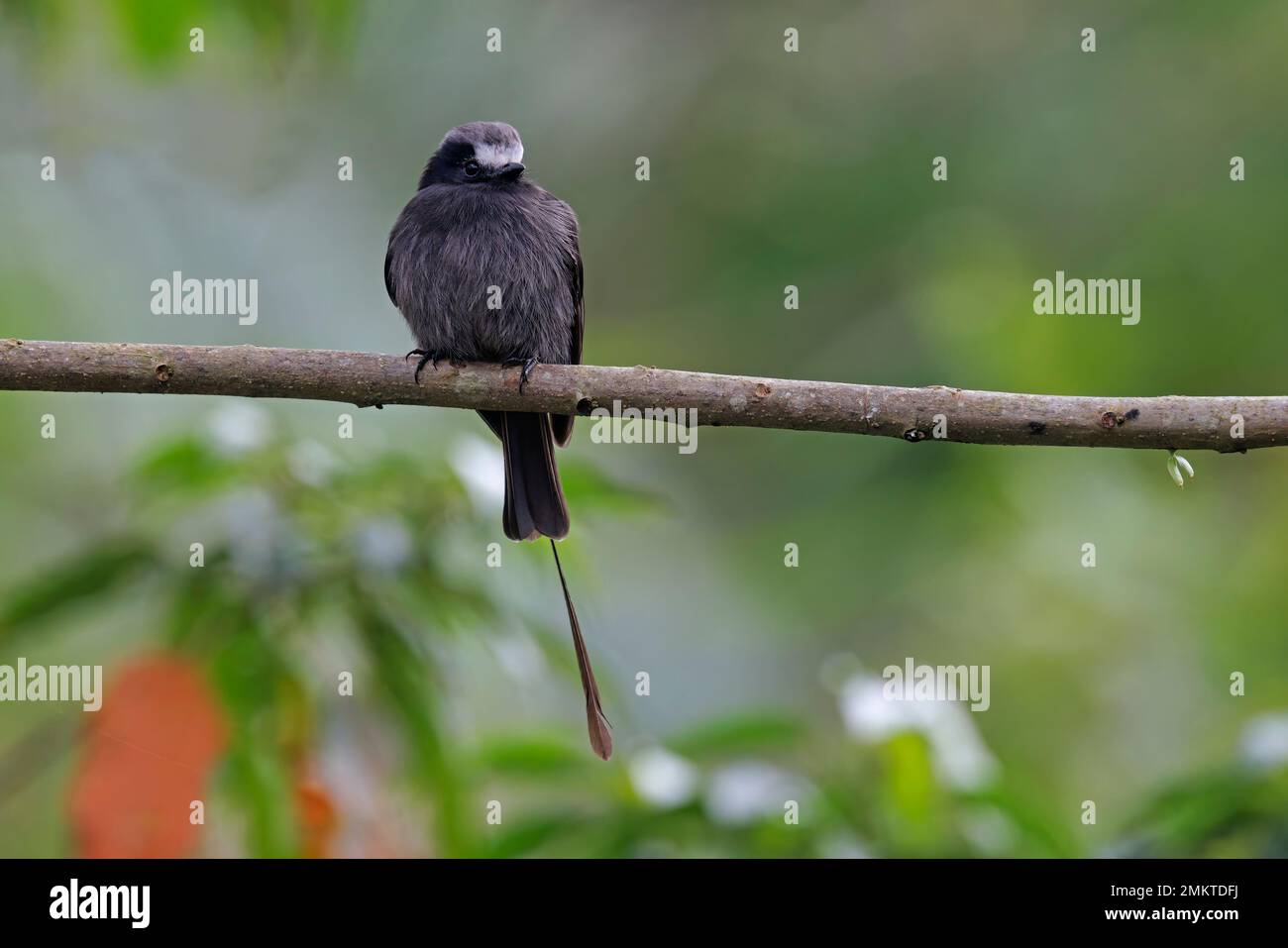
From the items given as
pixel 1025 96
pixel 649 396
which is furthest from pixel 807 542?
pixel 649 396

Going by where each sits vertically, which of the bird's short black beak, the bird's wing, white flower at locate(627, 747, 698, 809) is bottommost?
white flower at locate(627, 747, 698, 809)

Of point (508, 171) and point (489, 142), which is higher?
point (489, 142)

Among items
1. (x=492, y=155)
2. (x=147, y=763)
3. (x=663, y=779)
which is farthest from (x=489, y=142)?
(x=147, y=763)

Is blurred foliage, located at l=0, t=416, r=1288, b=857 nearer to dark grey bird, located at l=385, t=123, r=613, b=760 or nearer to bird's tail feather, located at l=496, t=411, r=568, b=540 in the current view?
bird's tail feather, located at l=496, t=411, r=568, b=540

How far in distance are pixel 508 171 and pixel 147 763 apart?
2.34 metres

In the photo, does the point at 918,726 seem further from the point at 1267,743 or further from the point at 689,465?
the point at 689,465

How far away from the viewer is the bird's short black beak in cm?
458

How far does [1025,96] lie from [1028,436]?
7691 mm

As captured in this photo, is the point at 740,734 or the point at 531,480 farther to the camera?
the point at 531,480

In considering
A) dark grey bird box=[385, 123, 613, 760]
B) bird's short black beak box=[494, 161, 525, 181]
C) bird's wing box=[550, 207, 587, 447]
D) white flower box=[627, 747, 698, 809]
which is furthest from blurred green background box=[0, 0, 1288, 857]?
bird's short black beak box=[494, 161, 525, 181]

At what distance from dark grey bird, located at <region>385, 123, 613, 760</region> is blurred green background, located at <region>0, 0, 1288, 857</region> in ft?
1.68

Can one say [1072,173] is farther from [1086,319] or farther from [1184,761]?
[1184,761]

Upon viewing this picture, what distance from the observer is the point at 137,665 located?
2.97 m

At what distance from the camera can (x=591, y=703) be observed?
322 cm
